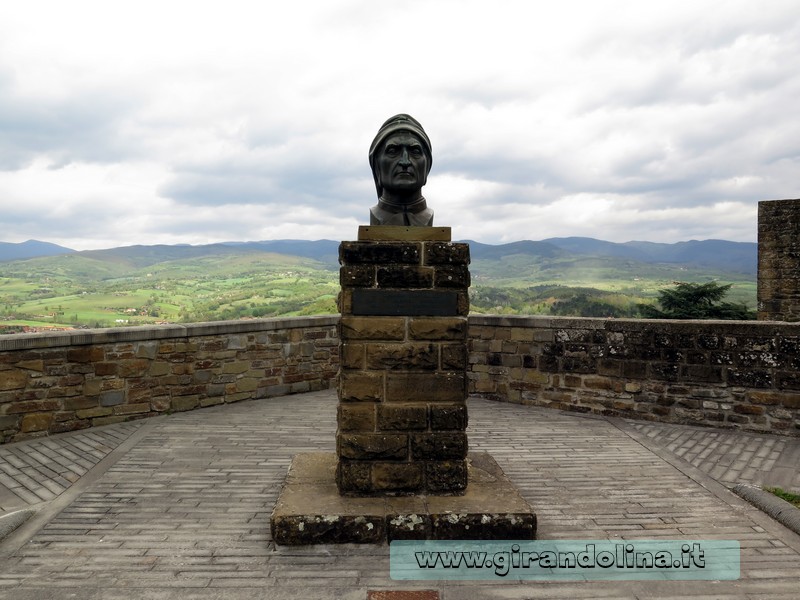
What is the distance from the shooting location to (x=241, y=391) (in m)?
8.26

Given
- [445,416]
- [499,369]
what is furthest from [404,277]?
[499,369]

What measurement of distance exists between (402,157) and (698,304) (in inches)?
→ 831

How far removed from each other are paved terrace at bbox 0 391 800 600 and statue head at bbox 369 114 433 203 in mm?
2775

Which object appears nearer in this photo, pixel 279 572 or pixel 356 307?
pixel 279 572

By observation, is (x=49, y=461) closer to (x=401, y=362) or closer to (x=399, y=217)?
(x=401, y=362)

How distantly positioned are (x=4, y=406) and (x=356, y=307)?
4.98m

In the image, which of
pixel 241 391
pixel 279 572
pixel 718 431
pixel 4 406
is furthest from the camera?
pixel 241 391

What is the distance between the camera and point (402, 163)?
13.9ft

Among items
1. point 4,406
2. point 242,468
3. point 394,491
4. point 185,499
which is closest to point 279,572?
point 394,491

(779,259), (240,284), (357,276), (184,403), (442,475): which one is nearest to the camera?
(357,276)

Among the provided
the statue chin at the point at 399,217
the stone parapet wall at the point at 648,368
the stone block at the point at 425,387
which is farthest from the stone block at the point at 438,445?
the stone parapet wall at the point at 648,368

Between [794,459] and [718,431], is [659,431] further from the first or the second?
[794,459]

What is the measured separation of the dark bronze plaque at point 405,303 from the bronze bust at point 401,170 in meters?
0.71

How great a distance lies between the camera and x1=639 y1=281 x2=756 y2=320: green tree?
2081 centimetres
